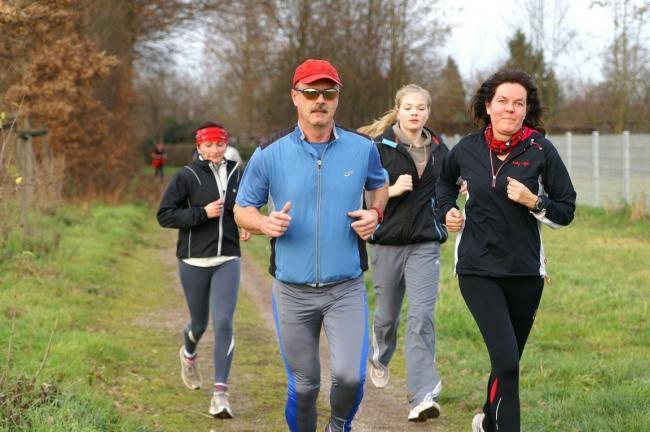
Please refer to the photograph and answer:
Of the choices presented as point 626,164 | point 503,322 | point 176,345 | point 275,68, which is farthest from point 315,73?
point 275,68

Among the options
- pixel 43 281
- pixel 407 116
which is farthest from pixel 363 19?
pixel 407 116

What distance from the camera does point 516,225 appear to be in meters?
5.12

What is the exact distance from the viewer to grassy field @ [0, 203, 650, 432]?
19.8ft

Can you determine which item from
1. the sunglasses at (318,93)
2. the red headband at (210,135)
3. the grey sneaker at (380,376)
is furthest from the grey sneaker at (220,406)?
the sunglasses at (318,93)

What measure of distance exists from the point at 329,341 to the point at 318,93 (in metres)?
1.31

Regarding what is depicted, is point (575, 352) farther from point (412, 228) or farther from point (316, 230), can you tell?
point (316, 230)

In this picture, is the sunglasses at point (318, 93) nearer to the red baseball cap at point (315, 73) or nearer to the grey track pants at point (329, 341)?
the red baseball cap at point (315, 73)

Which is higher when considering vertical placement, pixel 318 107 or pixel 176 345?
pixel 318 107

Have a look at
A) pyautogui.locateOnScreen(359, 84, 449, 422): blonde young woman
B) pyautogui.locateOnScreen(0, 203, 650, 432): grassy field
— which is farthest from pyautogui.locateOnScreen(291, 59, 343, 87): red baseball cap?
Answer: pyautogui.locateOnScreen(0, 203, 650, 432): grassy field

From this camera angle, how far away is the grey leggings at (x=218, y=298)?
718 centimetres

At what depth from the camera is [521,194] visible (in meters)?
4.90

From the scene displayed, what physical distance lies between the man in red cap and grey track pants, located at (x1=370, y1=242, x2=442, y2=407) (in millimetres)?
1699

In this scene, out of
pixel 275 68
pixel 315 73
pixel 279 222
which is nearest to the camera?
pixel 279 222

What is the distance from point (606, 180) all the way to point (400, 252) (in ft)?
55.2
